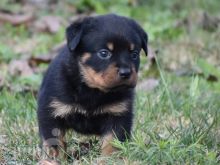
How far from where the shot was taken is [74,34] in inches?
210

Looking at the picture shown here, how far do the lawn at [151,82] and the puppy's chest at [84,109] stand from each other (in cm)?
26

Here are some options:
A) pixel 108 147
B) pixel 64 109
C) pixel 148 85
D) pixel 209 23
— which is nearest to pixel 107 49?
pixel 64 109

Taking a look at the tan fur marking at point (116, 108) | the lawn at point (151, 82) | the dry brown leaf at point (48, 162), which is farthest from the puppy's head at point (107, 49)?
the dry brown leaf at point (48, 162)

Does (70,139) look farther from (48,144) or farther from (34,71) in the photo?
(34,71)

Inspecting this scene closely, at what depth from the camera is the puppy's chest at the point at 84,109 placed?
5.33 meters

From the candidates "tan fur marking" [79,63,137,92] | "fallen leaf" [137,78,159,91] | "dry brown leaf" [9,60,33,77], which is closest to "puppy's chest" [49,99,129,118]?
"tan fur marking" [79,63,137,92]

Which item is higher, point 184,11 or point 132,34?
point 132,34

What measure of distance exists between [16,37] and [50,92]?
462cm

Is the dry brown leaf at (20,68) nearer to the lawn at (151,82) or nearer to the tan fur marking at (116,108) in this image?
the lawn at (151,82)

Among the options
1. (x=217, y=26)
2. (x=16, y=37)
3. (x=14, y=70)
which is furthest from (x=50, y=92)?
(x=217, y=26)

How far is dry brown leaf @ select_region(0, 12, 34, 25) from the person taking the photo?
10344mm

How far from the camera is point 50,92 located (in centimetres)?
545

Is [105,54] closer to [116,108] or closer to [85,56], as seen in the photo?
[85,56]

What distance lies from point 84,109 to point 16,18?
5396mm
